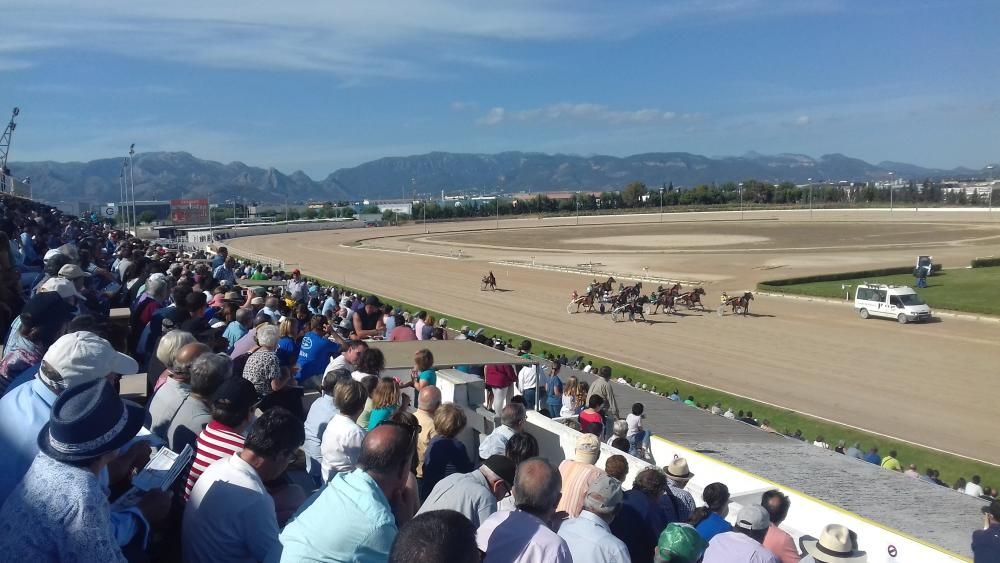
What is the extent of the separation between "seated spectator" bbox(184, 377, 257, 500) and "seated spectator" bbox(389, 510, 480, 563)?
67.9 inches

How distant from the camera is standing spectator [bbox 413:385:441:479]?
4.94 metres

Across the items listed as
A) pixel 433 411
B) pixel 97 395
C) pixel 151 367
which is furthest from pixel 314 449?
pixel 97 395

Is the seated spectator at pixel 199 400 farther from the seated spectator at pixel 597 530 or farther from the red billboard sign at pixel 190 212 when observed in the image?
the red billboard sign at pixel 190 212

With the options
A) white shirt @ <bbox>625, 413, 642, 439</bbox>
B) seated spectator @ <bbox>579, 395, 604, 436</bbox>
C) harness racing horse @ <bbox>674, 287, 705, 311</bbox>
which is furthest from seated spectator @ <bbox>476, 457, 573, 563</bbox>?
harness racing horse @ <bbox>674, 287, 705, 311</bbox>

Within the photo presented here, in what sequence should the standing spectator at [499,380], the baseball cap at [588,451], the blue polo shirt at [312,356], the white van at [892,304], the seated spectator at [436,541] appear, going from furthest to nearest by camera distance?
1. the white van at [892,304]
2. the standing spectator at [499,380]
3. the blue polo shirt at [312,356]
4. the baseball cap at [588,451]
5. the seated spectator at [436,541]

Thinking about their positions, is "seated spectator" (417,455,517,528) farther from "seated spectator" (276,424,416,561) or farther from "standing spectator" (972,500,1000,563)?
"standing spectator" (972,500,1000,563)

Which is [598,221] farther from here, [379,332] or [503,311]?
[379,332]

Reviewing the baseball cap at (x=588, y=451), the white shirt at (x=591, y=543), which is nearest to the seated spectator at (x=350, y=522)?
the white shirt at (x=591, y=543)

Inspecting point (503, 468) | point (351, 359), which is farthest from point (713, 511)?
point (351, 359)

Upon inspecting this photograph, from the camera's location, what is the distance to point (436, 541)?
84.0 inches

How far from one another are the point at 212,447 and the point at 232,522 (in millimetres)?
669

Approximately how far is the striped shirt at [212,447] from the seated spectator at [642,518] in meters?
1.85

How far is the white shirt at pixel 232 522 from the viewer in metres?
3.09

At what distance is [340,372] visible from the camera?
559 centimetres
